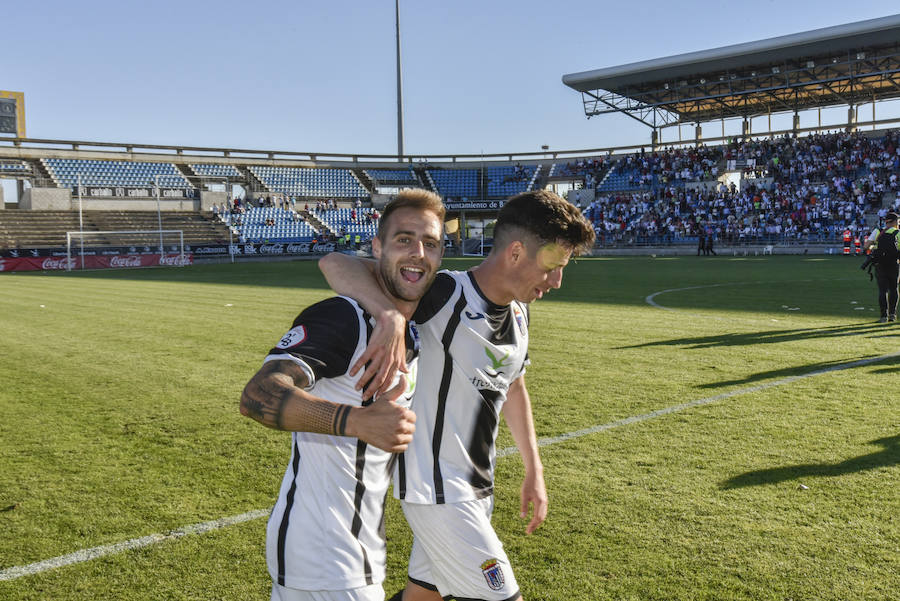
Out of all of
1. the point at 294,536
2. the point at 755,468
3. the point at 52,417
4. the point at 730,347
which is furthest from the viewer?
the point at 730,347

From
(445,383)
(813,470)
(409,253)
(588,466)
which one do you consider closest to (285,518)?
(445,383)

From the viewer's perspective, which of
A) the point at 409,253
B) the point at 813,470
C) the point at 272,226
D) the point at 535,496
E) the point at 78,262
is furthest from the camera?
the point at 272,226

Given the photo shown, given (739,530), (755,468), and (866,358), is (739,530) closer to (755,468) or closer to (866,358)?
(755,468)

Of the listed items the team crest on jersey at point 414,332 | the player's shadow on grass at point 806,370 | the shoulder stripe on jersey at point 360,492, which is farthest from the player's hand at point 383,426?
the player's shadow on grass at point 806,370

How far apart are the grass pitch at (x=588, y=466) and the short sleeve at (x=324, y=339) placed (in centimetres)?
193

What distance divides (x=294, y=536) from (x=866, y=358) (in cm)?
914

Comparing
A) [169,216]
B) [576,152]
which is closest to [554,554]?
[169,216]

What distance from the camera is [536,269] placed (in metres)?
2.69

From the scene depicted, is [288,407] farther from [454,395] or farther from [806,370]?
[806,370]

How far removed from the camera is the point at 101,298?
1994 cm

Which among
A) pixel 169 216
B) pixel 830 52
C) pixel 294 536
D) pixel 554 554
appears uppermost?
pixel 830 52

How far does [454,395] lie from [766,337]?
962 cm

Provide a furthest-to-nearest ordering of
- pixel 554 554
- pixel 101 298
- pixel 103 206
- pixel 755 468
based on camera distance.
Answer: pixel 103 206, pixel 101 298, pixel 755 468, pixel 554 554

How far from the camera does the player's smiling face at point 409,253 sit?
2393 millimetres
